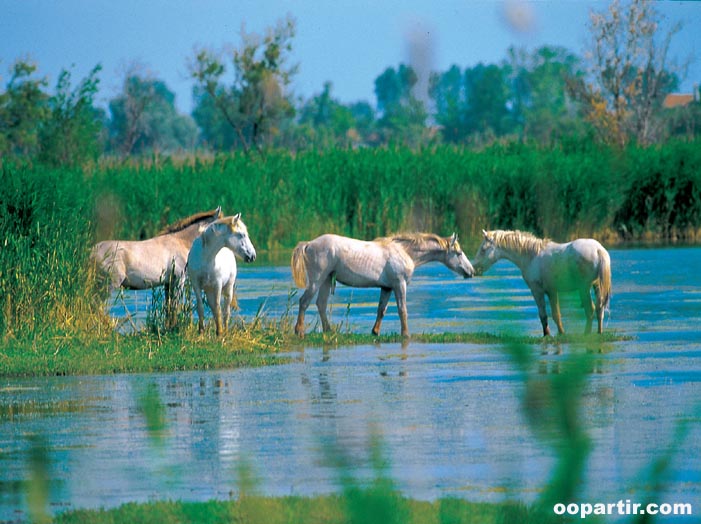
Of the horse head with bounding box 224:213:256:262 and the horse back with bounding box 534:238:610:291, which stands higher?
the horse head with bounding box 224:213:256:262

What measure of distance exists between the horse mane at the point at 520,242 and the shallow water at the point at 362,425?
1.16 metres

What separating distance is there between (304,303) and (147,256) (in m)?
2.45

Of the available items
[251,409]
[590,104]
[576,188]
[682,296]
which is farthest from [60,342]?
[590,104]

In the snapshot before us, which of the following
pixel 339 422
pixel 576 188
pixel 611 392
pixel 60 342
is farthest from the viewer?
pixel 576 188

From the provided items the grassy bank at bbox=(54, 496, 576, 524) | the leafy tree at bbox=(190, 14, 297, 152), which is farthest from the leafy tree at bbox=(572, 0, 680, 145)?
the grassy bank at bbox=(54, 496, 576, 524)

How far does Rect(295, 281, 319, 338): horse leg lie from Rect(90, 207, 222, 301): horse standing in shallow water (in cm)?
168

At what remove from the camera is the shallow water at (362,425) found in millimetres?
8188

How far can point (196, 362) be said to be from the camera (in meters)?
14.7

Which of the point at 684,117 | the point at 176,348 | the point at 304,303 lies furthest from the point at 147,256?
the point at 684,117

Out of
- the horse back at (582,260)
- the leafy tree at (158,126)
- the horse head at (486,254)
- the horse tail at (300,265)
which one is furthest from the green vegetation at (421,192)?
the leafy tree at (158,126)

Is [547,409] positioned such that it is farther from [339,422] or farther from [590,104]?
[590,104]

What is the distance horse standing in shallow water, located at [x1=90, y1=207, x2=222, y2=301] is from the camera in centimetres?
1845

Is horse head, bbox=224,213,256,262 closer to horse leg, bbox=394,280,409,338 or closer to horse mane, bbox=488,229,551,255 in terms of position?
horse leg, bbox=394,280,409,338

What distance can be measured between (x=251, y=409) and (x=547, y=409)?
24.8 ft
